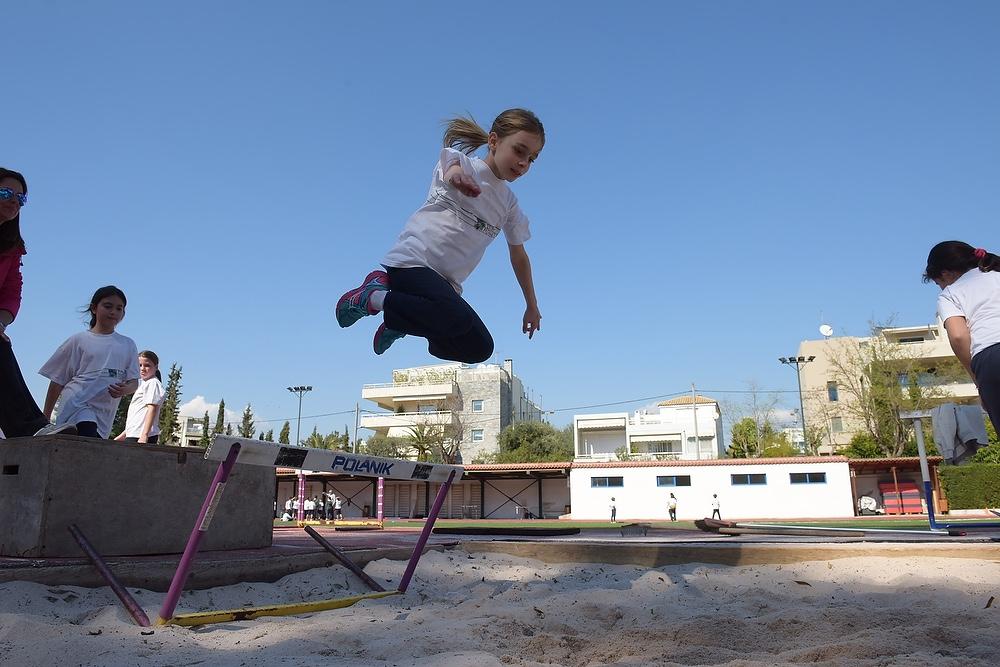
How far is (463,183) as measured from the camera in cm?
318

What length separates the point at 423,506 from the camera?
39.7 meters

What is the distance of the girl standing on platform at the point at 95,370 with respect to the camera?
4691mm

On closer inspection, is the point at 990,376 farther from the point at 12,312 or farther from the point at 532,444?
the point at 532,444

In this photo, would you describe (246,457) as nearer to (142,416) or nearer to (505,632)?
(505,632)

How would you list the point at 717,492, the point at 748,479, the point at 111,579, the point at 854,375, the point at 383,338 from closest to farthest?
the point at 111,579 < the point at 383,338 < the point at 748,479 < the point at 717,492 < the point at 854,375

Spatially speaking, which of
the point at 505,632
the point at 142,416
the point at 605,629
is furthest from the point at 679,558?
the point at 142,416

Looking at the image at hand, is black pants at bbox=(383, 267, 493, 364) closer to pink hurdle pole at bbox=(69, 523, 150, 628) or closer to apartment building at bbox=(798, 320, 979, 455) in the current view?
pink hurdle pole at bbox=(69, 523, 150, 628)

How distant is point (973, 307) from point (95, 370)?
5.54 m

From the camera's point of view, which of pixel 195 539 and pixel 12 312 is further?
pixel 12 312

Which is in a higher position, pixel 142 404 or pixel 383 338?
pixel 383 338

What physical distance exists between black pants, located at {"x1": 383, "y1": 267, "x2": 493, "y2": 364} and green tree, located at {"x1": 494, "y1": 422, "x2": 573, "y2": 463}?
4621 cm

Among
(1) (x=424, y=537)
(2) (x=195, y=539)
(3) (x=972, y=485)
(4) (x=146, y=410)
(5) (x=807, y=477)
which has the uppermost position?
(4) (x=146, y=410)

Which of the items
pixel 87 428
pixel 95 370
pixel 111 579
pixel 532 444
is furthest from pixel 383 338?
pixel 532 444

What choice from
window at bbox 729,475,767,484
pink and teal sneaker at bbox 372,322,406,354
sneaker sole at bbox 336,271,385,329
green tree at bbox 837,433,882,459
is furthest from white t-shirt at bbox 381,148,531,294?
green tree at bbox 837,433,882,459
